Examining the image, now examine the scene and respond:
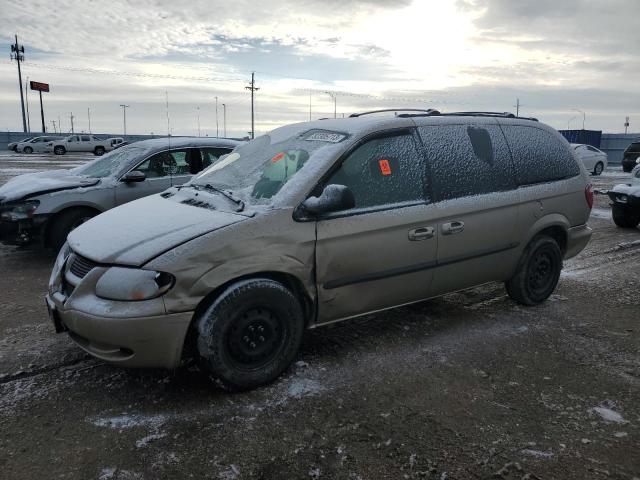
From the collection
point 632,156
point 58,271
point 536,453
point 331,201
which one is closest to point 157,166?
point 58,271

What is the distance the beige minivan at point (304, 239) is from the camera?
2895mm

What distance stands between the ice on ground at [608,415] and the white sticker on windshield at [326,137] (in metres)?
2.32

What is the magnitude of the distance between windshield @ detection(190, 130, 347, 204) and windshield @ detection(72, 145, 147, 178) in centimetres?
294

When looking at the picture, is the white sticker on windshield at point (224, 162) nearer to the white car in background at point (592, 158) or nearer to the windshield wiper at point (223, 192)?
the windshield wiper at point (223, 192)

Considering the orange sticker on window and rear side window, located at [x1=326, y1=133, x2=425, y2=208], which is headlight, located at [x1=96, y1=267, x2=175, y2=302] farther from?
the orange sticker on window

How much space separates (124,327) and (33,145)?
41828 mm

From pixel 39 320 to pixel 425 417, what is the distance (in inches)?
132

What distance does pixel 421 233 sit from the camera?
3699 millimetres

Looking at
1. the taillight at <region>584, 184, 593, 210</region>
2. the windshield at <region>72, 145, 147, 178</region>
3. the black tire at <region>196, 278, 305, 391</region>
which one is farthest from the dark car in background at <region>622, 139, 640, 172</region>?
the black tire at <region>196, 278, 305, 391</region>

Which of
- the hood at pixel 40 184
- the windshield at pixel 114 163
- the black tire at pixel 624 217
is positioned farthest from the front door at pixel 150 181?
the black tire at pixel 624 217

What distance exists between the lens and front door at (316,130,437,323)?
3.39 metres

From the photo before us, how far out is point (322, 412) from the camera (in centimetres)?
298

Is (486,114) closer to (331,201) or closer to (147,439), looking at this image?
(331,201)

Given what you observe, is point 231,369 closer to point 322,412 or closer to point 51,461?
point 322,412
